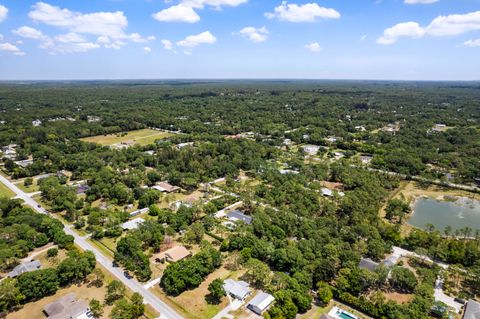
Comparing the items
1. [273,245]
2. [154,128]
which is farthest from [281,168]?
[154,128]

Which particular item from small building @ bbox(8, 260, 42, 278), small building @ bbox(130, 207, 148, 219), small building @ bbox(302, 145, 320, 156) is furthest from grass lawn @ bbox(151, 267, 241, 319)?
small building @ bbox(302, 145, 320, 156)

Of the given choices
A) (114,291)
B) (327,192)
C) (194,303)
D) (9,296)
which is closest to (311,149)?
(327,192)

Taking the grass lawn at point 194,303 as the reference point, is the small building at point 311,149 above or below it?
above

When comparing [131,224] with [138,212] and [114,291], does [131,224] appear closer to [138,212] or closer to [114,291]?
[138,212]

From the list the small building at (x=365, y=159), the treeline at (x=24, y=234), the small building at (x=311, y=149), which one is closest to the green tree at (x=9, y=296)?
the treeline at (x=24, y=234)

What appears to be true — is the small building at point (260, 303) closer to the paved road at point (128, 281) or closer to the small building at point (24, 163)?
the paved road at point (128, 281)

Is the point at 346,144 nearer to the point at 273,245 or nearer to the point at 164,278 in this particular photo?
the point at 273,245
